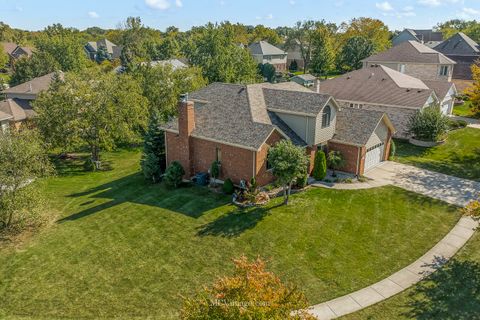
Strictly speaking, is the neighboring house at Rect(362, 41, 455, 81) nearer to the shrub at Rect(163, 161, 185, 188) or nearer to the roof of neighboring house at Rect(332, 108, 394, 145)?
the roof of neighboring house at Rect(332, 108, 394, 145)

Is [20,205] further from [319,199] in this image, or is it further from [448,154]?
[448,154]

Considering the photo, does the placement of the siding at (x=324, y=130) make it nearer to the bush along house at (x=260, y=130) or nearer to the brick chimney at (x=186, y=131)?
the bush along house at (x=260, y=130)

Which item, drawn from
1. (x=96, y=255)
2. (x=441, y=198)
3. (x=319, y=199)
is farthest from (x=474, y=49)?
(x=96, y=255)

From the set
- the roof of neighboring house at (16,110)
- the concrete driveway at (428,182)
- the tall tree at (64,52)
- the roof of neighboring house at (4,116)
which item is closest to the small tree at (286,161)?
the concrete driveway at (428,182)

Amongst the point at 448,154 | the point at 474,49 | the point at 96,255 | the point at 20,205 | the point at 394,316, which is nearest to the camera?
the point at 394,316

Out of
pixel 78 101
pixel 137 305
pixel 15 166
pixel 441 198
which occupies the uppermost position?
pixel 78 101
